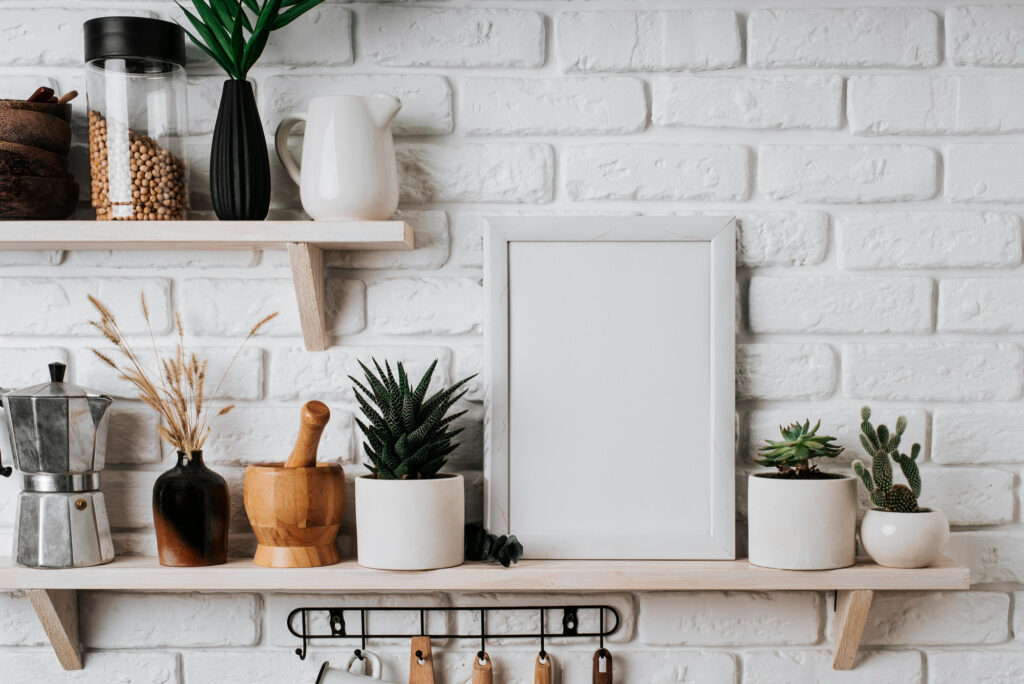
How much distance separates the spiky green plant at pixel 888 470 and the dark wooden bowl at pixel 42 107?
95cm

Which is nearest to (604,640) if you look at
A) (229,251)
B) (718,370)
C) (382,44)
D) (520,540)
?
(520,540)

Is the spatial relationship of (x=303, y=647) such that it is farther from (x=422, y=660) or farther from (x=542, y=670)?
(x=542, y=670)

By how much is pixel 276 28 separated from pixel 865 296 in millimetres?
745

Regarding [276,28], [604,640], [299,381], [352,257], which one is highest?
[276,28]

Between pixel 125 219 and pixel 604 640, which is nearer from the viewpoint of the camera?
pixel 125 219

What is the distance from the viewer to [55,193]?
38.4 inches

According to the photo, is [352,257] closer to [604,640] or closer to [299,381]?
[299,381]

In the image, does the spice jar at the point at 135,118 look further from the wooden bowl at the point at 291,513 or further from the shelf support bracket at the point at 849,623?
the shelf support bracket at the point at 849,623

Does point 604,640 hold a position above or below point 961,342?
below

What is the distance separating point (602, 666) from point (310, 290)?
556 millimetres

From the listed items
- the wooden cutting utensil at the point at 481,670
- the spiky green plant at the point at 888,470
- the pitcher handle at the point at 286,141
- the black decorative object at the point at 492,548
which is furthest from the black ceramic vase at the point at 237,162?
the spiky green plant at the point at 888,470

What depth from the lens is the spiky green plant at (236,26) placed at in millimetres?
977

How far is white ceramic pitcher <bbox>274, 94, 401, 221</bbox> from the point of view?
37.5 inches

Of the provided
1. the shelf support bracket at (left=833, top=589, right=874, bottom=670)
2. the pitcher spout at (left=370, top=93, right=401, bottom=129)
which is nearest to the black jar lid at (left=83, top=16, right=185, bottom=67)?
the pitcher spout at (left=370, top=93, right=401, bottom=129)
